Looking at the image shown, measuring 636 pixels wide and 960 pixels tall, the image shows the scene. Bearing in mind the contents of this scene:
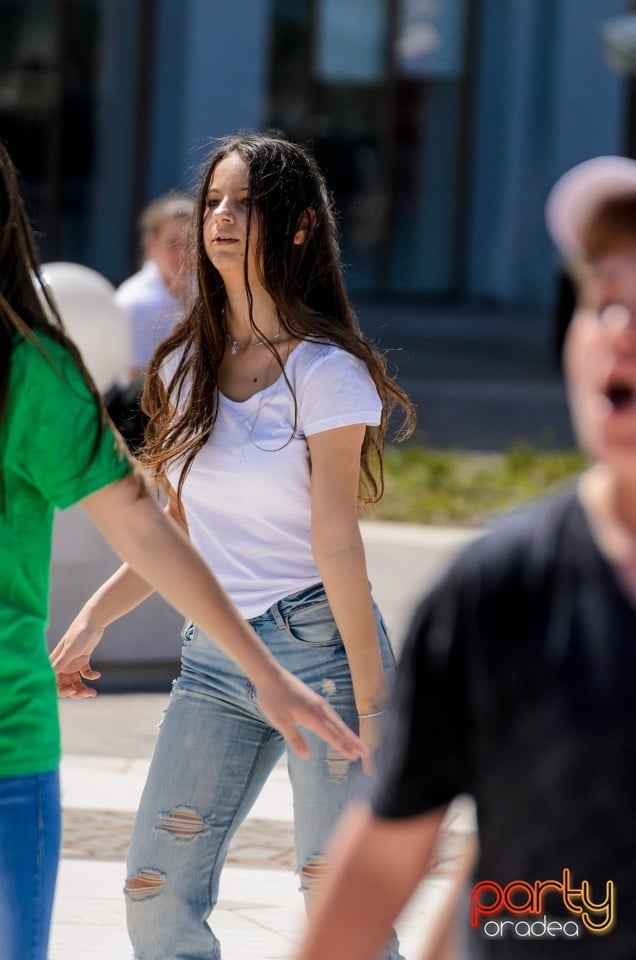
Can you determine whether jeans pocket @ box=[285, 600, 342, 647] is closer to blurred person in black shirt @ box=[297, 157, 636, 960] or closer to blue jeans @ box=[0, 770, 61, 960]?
blue jeans @ box=[0, 770, 61, 960]

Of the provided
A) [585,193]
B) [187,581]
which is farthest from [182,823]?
[585,193]

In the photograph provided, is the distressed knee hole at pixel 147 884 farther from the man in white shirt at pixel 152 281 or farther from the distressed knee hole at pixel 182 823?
the man in white shirt at pixel 152 281

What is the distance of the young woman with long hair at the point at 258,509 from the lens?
316 cm

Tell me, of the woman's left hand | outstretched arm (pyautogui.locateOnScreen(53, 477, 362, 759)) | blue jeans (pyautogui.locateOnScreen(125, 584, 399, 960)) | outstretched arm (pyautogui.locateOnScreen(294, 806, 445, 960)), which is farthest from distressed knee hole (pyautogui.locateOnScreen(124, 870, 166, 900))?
outstretched arm (pyautogui.locateOnScreen(294, 806, 445, 960))

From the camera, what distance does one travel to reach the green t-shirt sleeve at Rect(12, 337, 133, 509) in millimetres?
2379

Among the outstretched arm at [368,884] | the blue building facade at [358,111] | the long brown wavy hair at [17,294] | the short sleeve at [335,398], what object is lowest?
the blue building facade at [358,111]

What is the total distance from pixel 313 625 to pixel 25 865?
101 cm

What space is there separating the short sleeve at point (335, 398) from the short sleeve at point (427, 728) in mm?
1507

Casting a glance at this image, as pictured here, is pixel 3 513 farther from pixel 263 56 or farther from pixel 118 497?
pixel 263 56

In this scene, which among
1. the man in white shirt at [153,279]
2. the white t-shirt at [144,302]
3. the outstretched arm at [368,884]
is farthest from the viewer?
the white t-shirt at [144,302]

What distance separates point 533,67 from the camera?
29.0 meters

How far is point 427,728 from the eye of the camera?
1.77 metres

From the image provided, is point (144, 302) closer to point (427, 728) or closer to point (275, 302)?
point (275, 302)

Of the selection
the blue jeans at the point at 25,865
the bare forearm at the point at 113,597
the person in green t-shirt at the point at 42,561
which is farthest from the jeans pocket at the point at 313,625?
the blue jeans at the point at 25,865
